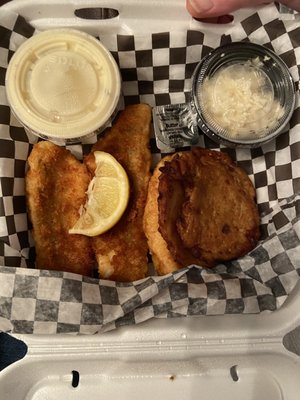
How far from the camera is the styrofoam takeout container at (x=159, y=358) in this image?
2.07 m

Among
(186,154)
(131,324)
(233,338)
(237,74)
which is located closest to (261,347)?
(233,338)

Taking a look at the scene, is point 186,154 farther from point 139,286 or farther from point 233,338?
point 233,338

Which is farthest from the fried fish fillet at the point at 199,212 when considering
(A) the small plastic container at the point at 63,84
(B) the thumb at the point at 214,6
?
(B) the thumb at the point at 214,6

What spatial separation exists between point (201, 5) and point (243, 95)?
424 millimetres

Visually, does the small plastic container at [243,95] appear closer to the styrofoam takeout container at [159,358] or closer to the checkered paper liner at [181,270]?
the checkered paper liner at [181,270]

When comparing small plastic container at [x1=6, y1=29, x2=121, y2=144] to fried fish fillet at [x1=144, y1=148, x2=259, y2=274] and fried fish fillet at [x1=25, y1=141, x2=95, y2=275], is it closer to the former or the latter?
fried fish fillet at [x1=25, y1=141, x2=95, y2=275]

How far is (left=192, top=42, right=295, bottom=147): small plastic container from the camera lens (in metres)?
2.14

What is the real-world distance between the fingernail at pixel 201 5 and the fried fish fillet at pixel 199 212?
23.9 inches

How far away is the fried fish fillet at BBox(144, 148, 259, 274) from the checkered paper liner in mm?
75

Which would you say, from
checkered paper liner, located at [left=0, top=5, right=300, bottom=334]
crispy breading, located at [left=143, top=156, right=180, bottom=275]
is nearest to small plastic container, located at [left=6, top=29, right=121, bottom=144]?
checkered paper liner, located at [left=0, top=5, right=300, bottom=334]

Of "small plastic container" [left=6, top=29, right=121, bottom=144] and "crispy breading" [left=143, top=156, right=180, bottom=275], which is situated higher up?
"small plastic container" [left=6, top=29, right=121, bottom=144]

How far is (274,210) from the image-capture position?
7.16ft

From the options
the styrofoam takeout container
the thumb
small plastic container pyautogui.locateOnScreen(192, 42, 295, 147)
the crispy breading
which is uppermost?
the thumb

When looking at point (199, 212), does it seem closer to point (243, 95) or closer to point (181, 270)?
point (181, 270)
